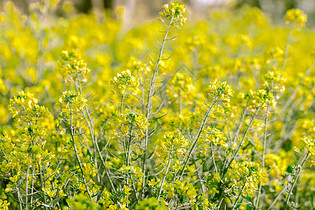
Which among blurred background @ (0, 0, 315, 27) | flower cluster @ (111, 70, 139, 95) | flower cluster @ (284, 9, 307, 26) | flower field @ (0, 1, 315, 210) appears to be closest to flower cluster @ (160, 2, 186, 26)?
flower field @ (0, 1, 315, 210)

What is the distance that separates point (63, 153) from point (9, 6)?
15.2 feet

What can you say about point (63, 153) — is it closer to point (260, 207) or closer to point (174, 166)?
point (174, 166)

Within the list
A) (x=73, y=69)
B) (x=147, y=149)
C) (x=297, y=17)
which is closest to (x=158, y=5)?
(x=297, y=17)

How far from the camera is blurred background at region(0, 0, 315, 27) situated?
9.23m

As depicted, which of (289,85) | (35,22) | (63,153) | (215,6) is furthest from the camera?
(215,6)

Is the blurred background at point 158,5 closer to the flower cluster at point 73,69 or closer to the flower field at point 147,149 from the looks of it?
the flower field at point 147,149

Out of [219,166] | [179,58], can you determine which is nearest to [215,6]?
[179,58]

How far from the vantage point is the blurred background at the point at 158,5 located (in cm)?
923

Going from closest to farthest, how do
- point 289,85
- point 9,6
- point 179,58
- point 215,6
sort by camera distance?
1. point 289,85
2. point 179,58
3. point 9,6
4. point 215,6

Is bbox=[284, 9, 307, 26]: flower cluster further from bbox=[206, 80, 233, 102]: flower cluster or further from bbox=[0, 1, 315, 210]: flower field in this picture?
bbox=[206, 80, 233, 102]: flower cluster

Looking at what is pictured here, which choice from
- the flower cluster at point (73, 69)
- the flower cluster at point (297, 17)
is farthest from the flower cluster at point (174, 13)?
the flower cluster at point (297, 17)

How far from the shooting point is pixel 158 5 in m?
13.0

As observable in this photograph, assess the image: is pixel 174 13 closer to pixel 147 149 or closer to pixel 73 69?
pixel 73 69

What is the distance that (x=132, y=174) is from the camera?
1.64 m
